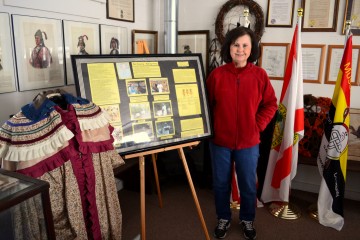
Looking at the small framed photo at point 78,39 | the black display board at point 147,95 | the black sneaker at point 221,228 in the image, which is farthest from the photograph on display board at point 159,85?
the black sneaker at point 221,228

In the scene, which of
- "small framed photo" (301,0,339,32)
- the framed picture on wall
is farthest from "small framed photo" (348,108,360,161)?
the framed picture on wall

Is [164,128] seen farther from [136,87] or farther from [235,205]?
[235,205]

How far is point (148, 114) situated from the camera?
1.74 m

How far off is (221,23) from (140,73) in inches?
57.8

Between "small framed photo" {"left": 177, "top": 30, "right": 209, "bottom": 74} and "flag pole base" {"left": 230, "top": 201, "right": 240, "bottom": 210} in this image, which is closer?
"flag pole base" {"left": 230, "top": 201, "right": 240, "bottom": 210}

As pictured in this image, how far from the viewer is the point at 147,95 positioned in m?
1.75

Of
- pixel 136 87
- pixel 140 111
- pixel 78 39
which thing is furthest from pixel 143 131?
pixel 78 39

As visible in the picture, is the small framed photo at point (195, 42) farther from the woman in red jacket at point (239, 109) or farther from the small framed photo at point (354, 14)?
the small framed photo at point (354, 14)

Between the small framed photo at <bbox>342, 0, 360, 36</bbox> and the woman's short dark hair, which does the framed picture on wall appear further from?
the small framed photo at <bbox>342, 0, 360, 36</bbox>

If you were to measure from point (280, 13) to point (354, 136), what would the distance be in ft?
4.18

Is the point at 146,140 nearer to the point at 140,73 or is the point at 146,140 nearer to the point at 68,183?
the point at 140,73

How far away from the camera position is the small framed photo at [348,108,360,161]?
2.51 meters

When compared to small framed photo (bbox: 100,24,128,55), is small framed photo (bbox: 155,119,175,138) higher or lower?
lower

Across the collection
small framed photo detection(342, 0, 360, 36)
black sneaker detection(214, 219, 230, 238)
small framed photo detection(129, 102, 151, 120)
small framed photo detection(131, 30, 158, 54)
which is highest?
small framed photo detection(342, 0, 360, 36)
